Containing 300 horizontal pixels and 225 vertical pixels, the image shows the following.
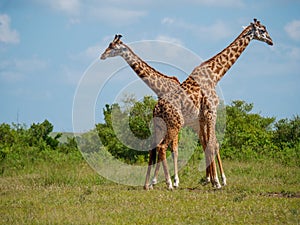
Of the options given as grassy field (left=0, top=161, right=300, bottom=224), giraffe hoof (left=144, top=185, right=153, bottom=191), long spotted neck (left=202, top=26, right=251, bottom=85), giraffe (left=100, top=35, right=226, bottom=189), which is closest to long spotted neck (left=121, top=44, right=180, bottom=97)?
giraffe (left=100, top=35, right=226, bottom=189)

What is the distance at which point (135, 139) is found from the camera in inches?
520

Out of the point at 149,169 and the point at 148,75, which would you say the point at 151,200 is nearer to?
the point at 149,169

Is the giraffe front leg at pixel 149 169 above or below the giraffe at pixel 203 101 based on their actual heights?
below

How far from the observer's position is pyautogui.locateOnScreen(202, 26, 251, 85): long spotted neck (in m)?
11.4

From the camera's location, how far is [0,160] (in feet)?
48.3

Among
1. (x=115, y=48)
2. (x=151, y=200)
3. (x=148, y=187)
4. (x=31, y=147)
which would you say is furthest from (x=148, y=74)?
(x=31, y=147)

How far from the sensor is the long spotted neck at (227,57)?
37.5 ft

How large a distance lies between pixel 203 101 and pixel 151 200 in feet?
9.07

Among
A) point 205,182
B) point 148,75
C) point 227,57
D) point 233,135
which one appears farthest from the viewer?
point 233,135

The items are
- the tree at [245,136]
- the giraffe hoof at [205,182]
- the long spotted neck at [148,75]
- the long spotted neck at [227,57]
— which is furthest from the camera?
the tree at [245,136]

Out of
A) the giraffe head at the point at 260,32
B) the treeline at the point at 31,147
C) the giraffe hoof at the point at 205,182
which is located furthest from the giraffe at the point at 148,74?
the treeline at the point at 31,147

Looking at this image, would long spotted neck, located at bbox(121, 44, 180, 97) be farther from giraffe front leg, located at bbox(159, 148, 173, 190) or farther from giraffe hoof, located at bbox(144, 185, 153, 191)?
giraffe hoof, located at bbox(144, 185, 153, 191)

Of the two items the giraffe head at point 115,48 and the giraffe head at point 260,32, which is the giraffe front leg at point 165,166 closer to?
the giraffe head at point 115,48

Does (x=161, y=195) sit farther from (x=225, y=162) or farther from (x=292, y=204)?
(x=225, y=162)
